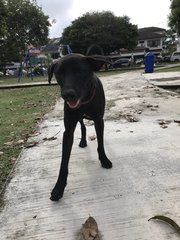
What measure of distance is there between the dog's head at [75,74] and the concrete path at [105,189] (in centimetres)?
92

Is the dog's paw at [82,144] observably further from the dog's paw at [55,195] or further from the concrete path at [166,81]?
the concrete path at [166,81]

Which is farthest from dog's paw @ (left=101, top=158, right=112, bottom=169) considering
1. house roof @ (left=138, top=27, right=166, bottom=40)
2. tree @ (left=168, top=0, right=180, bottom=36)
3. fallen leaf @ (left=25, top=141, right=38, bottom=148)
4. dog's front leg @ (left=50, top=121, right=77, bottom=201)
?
house roof @ (left=138, top=27, right=166, bottom=40)

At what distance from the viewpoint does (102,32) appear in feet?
141

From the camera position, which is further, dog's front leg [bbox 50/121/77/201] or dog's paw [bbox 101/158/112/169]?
dog's paw [bbox 101/158/112/169]

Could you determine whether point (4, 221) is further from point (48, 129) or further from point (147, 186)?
point (48, 129)

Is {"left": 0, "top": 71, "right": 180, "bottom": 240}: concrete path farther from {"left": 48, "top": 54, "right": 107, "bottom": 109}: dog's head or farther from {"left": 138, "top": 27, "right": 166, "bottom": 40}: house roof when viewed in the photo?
{"left": 138, "top": 27, "right": 166, "bottom": 40}: house roof

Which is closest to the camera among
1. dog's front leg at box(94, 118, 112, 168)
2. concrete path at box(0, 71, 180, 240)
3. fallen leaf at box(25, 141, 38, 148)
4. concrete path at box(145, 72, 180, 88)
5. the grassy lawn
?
concrete path at box(0, 71, 180, 240)

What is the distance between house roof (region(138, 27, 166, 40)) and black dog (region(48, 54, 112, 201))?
7852cm

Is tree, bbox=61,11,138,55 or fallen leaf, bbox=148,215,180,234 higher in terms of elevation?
Answer: tree, bbox=61,11,138,55

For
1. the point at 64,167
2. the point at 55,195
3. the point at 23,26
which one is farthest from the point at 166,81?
the point at 23,26

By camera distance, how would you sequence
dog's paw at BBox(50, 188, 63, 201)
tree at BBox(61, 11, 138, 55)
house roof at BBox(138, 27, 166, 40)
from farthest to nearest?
house roof at BBox(138, 27, 166, 40)
tree at BBox(61, 11, 138, 55)
dog's paw at BBox(50, 188, 63, 201)

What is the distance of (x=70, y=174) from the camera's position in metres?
4.04

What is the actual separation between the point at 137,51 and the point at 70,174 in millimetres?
73910

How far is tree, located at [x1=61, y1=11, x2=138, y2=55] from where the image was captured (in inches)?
1698
